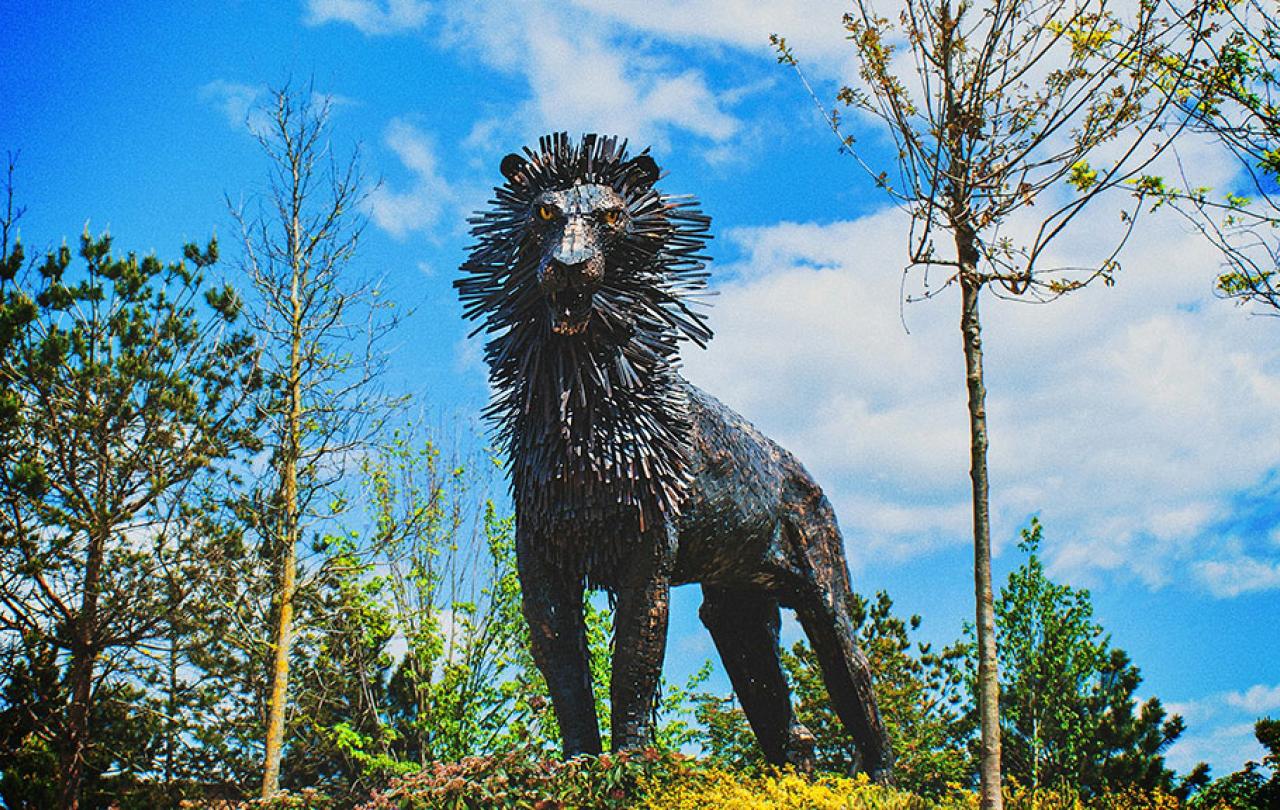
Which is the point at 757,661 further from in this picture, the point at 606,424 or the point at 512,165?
the point at 512,165

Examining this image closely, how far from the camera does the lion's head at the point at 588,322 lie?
540 cm

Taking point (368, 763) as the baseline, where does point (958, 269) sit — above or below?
above

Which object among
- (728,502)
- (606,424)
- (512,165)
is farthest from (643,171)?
(728,502)

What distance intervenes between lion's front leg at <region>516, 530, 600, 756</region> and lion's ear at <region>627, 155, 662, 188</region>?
196cm

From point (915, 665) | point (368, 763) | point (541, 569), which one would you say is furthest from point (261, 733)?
point (541, 569)

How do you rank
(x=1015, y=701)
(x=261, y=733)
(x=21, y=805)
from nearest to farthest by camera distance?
1. (x=1015, y=701)
2. (x=21, y=805)
3. (x=261, y=733)

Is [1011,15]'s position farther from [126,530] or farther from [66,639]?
[66,639]

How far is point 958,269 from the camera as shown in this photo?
534 centimetres

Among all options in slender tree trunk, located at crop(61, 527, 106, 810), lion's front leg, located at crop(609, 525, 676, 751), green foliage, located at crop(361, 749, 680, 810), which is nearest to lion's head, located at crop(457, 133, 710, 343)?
lion's front leg, located at crop(609, 525, 676, 751)

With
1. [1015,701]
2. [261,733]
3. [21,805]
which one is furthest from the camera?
[261,733]

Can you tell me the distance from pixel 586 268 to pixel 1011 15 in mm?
2471

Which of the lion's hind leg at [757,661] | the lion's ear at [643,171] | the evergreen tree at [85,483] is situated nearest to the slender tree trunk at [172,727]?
the evergreen tree at [85,483]

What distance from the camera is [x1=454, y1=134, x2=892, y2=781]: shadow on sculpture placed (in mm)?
5379

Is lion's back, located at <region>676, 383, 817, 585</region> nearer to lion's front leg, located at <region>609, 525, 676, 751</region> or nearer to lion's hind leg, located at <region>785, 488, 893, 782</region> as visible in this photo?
lion's hind leg, located at <region>785, 488, 893, 782</region>
